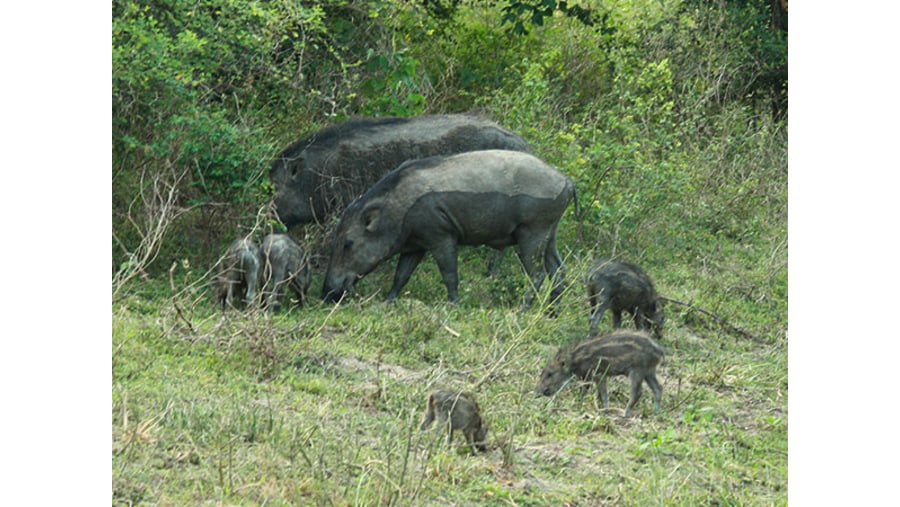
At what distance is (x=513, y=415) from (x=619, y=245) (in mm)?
5801

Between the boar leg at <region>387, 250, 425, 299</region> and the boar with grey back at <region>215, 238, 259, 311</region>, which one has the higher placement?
the boar with grey back at <region>215, 238, 259, 311</region>

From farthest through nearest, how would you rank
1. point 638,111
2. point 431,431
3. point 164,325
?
point 638,111, point 164,325, point 431,431

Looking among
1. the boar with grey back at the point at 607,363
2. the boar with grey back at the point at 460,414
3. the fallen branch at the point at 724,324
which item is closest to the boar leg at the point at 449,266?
the fallen branch at the point at 724,324

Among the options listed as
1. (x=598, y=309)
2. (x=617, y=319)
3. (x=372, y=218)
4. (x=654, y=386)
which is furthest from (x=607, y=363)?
(x=372, y=218)

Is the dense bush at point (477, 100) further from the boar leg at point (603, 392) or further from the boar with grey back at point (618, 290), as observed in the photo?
the boar leg at point (603, 392)

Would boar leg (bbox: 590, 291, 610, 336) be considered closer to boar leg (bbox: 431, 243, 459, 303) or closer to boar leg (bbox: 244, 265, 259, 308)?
boar leg (bbox: 431, 243, 459, 303)

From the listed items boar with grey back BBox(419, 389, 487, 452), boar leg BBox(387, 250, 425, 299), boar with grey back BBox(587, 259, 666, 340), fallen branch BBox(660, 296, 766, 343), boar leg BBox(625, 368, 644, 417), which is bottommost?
boar leg BBox(387, 250, 425, 299)

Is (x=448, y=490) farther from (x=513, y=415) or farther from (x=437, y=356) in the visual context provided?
(x=437, y=356)

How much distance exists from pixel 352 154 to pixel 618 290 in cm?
344

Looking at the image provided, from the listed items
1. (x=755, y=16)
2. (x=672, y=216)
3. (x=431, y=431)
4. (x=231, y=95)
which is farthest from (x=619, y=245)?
(x=431, y=431)

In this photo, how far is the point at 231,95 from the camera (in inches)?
507

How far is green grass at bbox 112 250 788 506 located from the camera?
6.26 metres

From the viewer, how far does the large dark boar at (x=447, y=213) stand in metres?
11.4

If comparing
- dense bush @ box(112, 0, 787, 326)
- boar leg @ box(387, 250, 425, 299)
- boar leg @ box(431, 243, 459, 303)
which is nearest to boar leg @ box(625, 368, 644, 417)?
dense bush @ box(112, 0, 787, 326)
